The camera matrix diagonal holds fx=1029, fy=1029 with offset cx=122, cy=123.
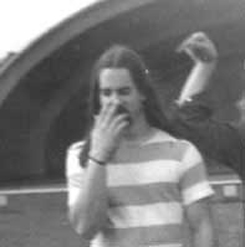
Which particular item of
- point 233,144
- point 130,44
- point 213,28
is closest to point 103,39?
point 130,44

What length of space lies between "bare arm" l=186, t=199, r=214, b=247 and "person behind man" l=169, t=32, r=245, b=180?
1.14 ft

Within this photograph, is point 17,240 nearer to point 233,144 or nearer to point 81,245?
point 81,245

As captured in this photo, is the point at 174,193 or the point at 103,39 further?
the point at 103,39

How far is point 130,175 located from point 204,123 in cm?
63

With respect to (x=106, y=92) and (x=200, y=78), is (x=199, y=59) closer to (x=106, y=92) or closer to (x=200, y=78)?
(x=200, y=78)

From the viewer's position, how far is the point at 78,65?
8.59 m

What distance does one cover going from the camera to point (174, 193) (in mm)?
2934

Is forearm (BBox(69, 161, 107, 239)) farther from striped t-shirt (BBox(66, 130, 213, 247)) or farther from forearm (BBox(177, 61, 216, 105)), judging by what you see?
forearm (BBox(177, 61, 216, 105))

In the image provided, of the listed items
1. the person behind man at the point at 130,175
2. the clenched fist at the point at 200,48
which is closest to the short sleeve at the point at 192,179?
the person behind man at the point at 130,175

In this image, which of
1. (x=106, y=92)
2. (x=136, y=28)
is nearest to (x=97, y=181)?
A: (x=106, y=92)

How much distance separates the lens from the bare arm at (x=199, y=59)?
3.51 m

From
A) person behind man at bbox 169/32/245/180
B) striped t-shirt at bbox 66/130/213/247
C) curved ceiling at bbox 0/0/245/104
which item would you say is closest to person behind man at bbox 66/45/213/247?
striped t-shirt at bbox 66/130/213/247

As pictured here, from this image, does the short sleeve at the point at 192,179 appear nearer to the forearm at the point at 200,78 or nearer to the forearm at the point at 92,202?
the forearm at the point at 92,202

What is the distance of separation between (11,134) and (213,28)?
6.44 feet
